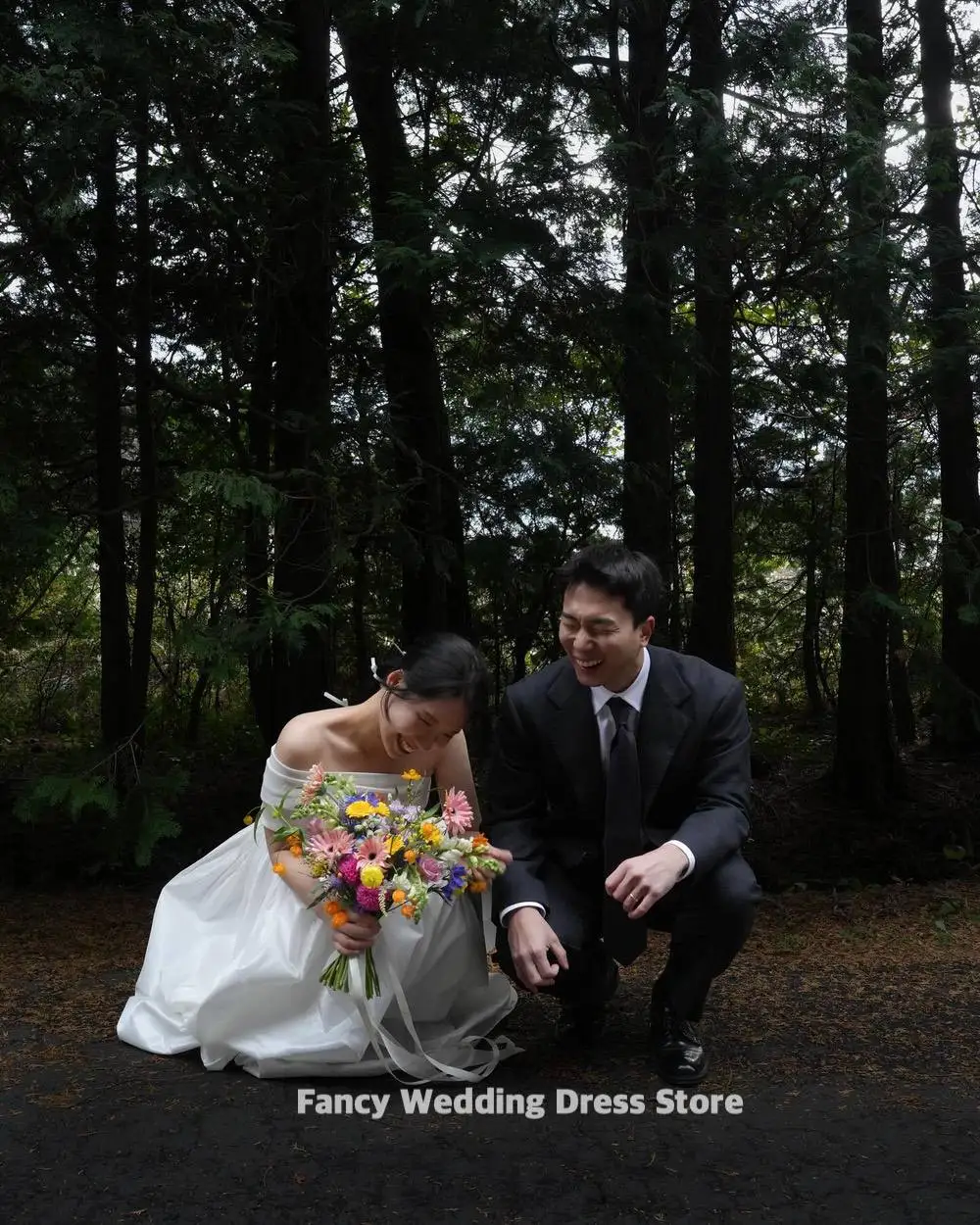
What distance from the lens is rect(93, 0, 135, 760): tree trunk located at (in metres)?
6.47

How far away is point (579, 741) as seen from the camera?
3.61m

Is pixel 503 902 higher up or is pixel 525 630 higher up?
pixel 525 630

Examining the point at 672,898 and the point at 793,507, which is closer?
the point at 672,898

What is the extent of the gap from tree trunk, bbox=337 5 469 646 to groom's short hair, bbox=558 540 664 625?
2.85 m

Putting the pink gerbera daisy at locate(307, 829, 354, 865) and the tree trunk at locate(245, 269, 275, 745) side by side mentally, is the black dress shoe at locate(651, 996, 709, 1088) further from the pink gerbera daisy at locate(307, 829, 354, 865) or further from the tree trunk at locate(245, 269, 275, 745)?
the tree trunk at locate(245, 269, 275, 745)

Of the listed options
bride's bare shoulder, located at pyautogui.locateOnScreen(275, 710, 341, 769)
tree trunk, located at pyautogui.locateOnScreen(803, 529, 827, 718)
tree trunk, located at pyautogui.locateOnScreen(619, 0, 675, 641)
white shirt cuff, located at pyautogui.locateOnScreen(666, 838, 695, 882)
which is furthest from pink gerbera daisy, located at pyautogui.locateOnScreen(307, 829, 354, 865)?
tree trunk, located at pyautogui.locateOnScreen(803, 529, 827, 718)

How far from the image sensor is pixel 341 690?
920 centimetres

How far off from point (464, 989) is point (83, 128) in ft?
13.1

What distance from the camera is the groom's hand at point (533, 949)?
10.8ft

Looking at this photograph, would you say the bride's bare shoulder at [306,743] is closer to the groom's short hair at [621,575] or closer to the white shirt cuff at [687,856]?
the groom's short hair at [621,575]

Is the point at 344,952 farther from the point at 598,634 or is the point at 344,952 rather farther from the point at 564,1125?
the point at 598,634

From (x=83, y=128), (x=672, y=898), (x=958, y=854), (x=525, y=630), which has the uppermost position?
(x=83, y=128)

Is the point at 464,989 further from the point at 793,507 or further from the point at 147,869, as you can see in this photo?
the point at 793,507

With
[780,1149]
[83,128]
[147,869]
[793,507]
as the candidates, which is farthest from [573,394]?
[780,1149]
